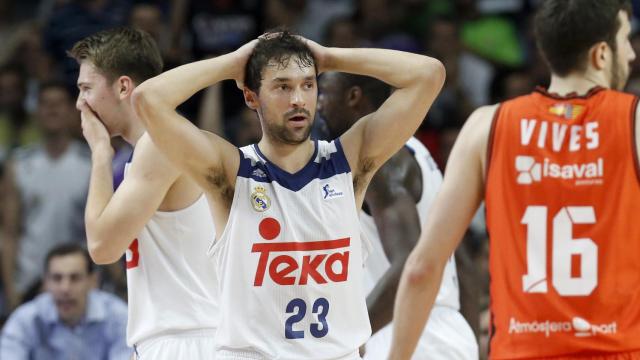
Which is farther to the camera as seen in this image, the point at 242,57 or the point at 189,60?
the point at 189,60

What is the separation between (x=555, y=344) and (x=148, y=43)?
2830mm

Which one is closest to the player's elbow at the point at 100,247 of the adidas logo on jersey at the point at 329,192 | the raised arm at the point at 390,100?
the adidas logo on jersey at the point at 329,192

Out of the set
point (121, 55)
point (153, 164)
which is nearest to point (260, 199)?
point (153, 164)

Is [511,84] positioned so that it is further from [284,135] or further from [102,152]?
[284,135]

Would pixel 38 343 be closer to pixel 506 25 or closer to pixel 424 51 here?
pixel 424 51

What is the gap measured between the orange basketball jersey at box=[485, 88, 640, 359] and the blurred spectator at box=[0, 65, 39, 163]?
811cm

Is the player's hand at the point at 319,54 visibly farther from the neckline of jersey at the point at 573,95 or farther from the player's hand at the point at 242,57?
the neckline of jersey at the point at 573,95

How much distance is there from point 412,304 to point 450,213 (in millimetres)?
398

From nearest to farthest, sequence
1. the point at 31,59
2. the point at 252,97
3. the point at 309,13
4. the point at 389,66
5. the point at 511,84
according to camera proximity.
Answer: the point at 252,97 < the point at 389,66 < the point at 511,84 < the point at 31,59 < the point at 309,13

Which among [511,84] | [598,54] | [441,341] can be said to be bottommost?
[441,341]

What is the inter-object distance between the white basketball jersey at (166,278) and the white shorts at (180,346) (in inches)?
1.1

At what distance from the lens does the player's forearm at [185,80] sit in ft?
17.4

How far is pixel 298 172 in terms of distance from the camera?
538cm

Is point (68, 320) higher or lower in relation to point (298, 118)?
lower
